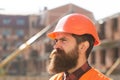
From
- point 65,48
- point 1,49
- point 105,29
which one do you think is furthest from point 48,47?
point 65,48

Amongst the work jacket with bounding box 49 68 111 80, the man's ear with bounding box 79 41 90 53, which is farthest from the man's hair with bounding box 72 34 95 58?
the work jacket with bounding box 49 68 111 80

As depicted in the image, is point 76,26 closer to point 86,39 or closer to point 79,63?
point 86,39

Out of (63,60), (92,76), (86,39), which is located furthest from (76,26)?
(92,76)

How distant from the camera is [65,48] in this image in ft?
10.7

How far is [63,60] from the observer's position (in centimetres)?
326

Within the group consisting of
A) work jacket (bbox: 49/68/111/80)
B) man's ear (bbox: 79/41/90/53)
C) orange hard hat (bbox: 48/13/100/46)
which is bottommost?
work jacket (bbox: 49/68/111/80)

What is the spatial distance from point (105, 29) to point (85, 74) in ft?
114

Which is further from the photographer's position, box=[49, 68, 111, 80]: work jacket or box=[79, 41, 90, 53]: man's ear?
box=[79, 41, 90, 53]: man's ear

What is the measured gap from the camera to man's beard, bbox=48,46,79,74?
10.6 ft

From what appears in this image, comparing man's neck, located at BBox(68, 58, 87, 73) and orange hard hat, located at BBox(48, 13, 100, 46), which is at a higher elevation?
orange hard hat, located at BBox(48, 13, 100, 46)

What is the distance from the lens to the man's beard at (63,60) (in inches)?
→ 128

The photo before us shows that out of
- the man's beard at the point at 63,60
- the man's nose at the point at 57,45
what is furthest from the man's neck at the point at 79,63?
the man's nose at the point at 57,45

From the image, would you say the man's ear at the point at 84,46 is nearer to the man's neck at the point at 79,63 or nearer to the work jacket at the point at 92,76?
the man's neck at the point at 79,63

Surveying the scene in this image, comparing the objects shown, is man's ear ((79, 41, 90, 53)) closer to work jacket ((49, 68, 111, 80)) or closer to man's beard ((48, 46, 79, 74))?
man's beard ((48, 46, 79, 74))
